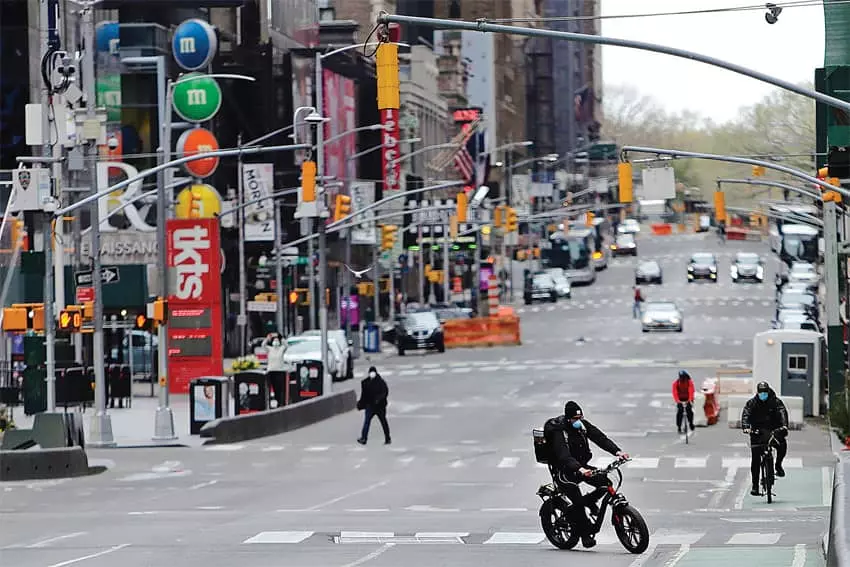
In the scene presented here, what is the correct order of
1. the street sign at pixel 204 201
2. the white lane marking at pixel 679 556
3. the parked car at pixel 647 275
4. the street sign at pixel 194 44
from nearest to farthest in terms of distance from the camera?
the white lane marking at pixel 679 556 → the street sign at pixel 204 201 → the street sign at pixel 194 44 → the parked car at pixel 647 275

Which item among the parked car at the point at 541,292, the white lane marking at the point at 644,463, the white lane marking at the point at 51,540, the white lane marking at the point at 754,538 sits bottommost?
the white lane marking at the point at 644,463

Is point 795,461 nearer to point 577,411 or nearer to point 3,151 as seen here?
point 577,411

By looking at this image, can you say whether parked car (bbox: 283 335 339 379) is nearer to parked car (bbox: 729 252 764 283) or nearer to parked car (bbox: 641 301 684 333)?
parked car (bbox: 641 301 684 333)

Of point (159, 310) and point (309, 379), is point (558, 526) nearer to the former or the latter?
point (159, 310)

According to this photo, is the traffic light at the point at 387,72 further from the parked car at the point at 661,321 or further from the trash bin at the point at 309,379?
the parked car at the point at 661,321

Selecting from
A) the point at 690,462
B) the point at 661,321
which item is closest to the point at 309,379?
the point at 690,462

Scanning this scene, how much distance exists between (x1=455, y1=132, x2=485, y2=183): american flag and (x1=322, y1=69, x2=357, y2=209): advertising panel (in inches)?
586

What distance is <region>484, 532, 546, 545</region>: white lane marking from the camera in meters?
21.1

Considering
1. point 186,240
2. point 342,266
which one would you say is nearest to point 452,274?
point 342,266

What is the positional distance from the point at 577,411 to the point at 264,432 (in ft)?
78.4

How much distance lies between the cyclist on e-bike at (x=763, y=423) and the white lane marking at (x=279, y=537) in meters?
8.17

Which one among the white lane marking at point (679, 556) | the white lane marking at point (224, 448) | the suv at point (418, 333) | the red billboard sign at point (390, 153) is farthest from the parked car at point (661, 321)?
the white lane marking at point (679, 556)

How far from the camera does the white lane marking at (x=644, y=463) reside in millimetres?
34875

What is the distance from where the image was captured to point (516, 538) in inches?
851
